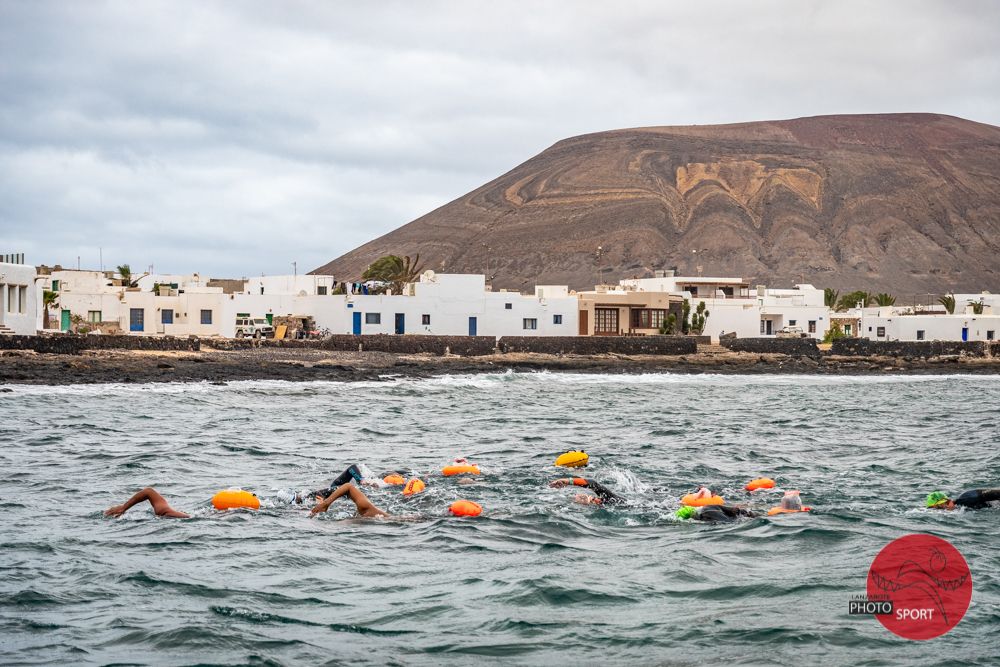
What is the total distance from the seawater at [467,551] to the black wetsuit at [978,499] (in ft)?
1.90

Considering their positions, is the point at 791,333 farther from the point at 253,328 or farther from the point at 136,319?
the point at 136,319

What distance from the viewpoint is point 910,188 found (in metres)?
194

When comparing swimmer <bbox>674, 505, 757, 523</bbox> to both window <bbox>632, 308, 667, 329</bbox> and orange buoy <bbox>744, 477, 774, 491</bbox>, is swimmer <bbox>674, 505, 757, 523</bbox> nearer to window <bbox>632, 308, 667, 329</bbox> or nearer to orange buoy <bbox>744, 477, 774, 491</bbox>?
orange buoy <bbox>744, 477, 774, 491</bbox>

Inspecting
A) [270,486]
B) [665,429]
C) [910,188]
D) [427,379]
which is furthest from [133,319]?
[910,188]

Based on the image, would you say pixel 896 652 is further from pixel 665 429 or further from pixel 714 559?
pixel 665 429

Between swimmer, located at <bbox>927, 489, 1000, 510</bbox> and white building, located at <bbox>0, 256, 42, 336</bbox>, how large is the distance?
122ft

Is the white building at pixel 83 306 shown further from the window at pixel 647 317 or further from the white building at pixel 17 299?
the window at pixel 647 317

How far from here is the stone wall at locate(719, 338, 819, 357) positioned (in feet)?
211

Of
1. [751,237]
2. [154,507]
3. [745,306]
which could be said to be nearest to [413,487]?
[154,507]

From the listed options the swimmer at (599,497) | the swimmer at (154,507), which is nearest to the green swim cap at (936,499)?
the swimmer at (599,497)

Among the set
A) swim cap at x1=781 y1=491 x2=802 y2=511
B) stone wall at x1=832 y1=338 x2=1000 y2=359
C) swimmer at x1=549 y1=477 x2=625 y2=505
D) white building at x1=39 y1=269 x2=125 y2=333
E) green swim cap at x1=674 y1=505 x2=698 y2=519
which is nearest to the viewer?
green swim cap at x1=674 y1=505 x2=698 y2=519

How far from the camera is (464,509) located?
14.5 metres

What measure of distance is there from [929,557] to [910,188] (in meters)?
198

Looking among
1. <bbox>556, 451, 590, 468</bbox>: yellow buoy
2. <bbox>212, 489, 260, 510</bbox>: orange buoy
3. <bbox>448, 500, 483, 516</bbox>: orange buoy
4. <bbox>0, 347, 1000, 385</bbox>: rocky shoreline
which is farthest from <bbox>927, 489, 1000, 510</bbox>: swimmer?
<bbox>0, 347, 1000, 385</bbox>: rocky shoreline
